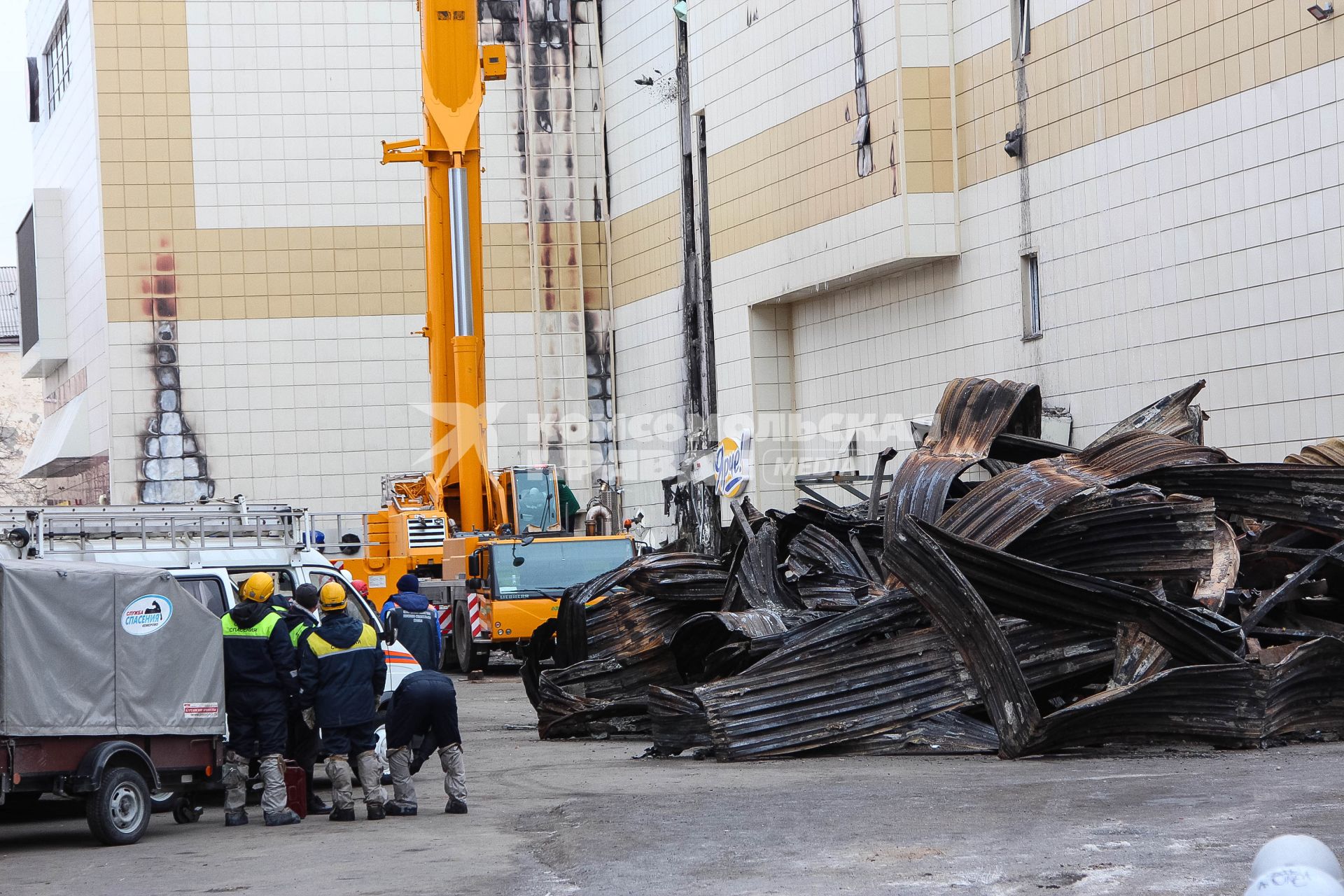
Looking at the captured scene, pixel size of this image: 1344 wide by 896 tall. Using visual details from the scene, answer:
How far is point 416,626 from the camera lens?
55.8 feet

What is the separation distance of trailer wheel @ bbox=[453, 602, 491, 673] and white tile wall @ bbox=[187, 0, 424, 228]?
662 inches

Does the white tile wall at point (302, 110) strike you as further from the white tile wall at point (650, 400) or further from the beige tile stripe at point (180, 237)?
the white tile wall at point (650, 400)

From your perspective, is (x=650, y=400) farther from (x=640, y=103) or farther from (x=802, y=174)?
(x=802, y=174)

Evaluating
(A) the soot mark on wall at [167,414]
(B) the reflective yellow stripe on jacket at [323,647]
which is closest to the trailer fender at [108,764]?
(B) the reflective yellow stripe on jacket at [323,647]

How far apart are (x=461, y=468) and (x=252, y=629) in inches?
634

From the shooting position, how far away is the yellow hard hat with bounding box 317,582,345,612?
35.6ft

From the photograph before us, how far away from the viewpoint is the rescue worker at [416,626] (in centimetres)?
1686

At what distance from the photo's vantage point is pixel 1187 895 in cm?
688

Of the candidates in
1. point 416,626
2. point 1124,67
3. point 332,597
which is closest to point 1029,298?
point 1124,67

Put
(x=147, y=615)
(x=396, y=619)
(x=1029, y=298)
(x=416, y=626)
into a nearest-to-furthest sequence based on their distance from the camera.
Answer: (x=147, y=615) < (x=396, y=619) < (x=416, y=626) < (x=1029, y=298)

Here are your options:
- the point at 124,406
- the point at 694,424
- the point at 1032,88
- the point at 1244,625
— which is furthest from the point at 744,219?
the point at 1244,625

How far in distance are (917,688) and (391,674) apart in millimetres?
4113

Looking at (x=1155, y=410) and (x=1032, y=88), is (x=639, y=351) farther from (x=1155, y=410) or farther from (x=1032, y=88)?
(x=1155, y=410)

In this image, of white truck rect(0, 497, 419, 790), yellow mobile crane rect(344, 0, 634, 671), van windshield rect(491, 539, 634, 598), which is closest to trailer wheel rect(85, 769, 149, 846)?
white truck rect(0, 497, 419, 790)
